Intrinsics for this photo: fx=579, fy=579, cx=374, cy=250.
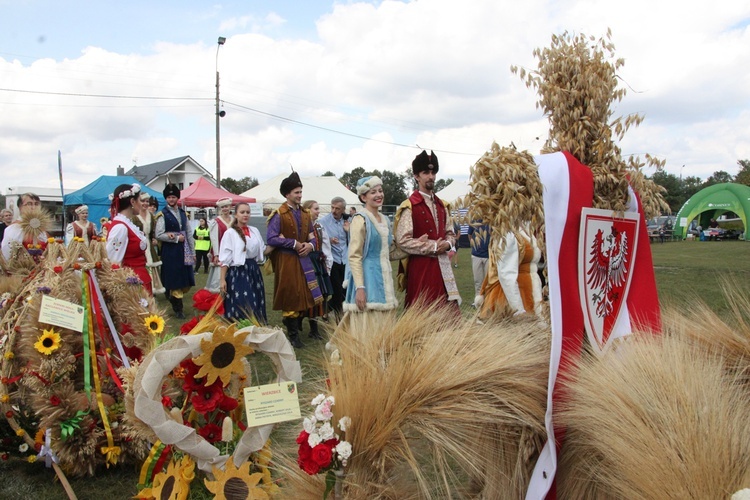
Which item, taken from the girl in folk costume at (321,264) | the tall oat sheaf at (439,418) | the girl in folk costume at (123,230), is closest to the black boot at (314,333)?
the girl in folk costume at (321,264)

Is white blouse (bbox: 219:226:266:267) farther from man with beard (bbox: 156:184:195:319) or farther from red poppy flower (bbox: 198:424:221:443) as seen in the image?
red poppy flower (bbox: 198:424:221:443)

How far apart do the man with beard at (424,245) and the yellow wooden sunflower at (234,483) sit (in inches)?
75.5

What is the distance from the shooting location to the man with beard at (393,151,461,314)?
13.1 ft

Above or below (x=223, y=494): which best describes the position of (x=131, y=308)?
above

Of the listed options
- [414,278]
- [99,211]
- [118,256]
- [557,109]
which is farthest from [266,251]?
[99,211]

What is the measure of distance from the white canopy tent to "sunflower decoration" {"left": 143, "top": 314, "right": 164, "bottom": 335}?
20.2 m

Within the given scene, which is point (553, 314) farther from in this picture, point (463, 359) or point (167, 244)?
point (167, 244)

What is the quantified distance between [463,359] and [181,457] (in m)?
1.56

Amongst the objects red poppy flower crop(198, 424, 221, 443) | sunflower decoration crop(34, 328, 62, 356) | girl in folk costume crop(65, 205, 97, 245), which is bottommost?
red poppy flower crop(198, 424, 221, 443)

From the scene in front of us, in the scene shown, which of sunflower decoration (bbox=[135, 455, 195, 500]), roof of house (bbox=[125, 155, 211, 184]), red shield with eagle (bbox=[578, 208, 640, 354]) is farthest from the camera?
roof of house (bbox=[125, 155, 211, 184])

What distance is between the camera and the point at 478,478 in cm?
175

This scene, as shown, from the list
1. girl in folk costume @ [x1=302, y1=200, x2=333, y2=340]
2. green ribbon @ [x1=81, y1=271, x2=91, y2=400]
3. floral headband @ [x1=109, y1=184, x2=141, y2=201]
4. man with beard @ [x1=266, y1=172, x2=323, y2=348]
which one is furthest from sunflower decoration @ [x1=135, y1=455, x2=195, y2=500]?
girl in folk costume @ [x1=302, y1=200, x2=333, y2=340]

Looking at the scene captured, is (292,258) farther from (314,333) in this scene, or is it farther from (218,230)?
(218,230)

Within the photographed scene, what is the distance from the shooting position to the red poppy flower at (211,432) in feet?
8.46
